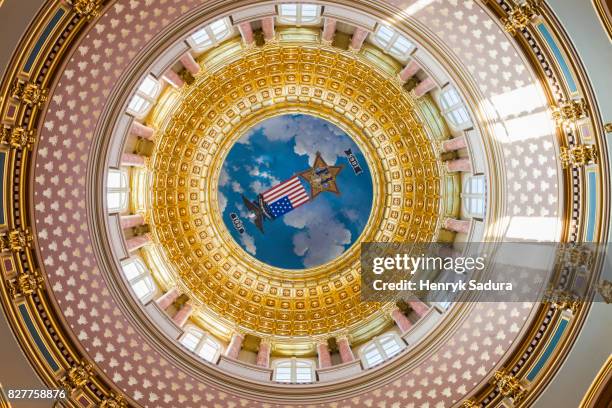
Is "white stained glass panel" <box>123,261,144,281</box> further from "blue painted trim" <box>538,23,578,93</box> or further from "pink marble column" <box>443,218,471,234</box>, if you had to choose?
"blue painted trim" <box>538,23,578,93</box>

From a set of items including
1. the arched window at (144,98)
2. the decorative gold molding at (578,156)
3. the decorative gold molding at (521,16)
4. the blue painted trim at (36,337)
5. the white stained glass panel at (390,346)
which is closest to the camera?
the decorative gold molding at (521,16)

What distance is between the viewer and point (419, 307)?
2061cm

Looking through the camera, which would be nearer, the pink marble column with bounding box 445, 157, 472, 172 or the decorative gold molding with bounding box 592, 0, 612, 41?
the decorative gold molding with bounding box 592, 0, 612, 41

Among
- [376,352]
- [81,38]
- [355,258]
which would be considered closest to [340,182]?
[355,258]

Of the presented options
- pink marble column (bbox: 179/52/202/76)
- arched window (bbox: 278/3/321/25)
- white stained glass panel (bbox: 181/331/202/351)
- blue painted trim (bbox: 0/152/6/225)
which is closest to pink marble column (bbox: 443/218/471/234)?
arched window (bbox: 278/3/321/25)

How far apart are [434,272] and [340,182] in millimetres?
7219

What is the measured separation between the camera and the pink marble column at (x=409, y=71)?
20247mm

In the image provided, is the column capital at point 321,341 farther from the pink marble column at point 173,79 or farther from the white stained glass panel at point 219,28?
the white stained glass panel at point 219,28

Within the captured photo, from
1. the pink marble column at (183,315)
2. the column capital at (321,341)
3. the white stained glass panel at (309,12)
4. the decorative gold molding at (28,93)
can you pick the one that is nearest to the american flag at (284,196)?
the pink marble column at (183,315)

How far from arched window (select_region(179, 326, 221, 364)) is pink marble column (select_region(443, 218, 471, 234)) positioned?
12100mm

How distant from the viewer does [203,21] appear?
16453mm

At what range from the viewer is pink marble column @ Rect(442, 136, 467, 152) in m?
20.0

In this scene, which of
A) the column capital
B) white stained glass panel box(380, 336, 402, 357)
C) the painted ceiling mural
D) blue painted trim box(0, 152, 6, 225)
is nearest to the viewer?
blue painted trim box(0, 152, 6, 225)

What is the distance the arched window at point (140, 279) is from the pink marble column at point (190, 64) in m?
8.89
